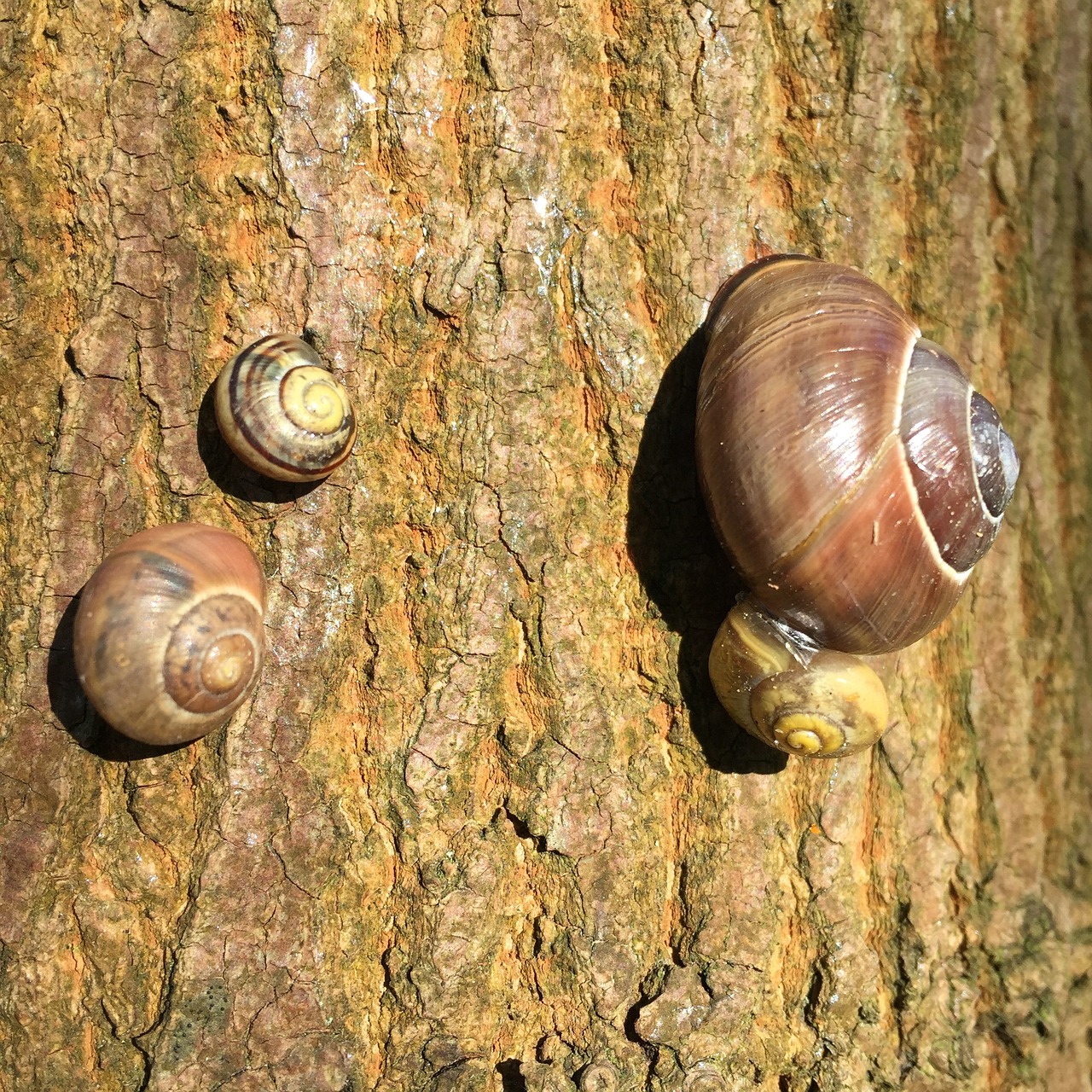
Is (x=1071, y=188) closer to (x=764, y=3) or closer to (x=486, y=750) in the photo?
(x=764, y=3)

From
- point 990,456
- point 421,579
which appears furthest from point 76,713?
point 990,456

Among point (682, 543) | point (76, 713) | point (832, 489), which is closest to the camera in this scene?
point (832, 489)

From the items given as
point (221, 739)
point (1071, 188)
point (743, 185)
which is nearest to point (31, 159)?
point (221, 739)

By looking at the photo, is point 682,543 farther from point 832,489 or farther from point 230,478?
point 230,478

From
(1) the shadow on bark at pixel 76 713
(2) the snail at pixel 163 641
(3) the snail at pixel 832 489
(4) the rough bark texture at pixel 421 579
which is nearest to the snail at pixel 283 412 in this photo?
(4) the rough bark texture at pixel 421 579

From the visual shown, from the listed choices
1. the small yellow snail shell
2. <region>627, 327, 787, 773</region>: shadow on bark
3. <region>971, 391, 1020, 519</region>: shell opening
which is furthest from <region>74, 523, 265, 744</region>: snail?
<region>971, 391, 1020, 519</region>: shell opening

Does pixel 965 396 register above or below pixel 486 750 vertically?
above

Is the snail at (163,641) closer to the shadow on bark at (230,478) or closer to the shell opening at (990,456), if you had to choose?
the shadow on bark at (230,478)
